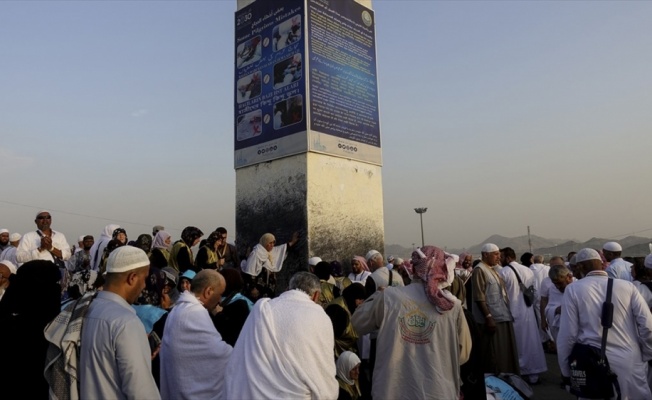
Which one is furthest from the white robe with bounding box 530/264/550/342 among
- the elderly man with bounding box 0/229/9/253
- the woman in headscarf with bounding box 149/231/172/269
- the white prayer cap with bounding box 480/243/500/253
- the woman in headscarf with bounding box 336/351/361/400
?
the elderly man with bounding box 0/229/9/253

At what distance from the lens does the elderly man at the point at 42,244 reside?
629 cm

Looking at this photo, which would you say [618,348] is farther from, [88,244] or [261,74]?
[261,74]

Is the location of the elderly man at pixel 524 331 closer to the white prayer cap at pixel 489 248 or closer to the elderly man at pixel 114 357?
the white prayer cap at pixel 489 248

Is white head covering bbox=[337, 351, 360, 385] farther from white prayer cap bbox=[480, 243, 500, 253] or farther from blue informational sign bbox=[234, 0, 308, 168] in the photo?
blue informational sign bbox=[234, 0, 308, 168]

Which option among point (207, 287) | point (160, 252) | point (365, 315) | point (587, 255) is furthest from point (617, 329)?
point (160, 252)

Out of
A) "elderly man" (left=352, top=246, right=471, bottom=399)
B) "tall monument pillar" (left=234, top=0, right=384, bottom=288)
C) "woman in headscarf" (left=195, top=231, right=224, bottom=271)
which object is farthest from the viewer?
"tall monument pillar" (left=234, top=0, right=384, bottom=288)

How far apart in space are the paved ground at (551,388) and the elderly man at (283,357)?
4.26m

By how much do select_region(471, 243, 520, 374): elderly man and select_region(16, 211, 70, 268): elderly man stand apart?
550 centimetres

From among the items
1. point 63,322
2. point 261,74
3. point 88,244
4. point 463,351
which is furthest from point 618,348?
point 261,74

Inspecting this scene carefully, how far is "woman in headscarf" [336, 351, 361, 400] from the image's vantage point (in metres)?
3.97

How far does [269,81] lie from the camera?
1062cm

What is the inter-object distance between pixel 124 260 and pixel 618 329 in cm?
376

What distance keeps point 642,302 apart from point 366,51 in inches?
348

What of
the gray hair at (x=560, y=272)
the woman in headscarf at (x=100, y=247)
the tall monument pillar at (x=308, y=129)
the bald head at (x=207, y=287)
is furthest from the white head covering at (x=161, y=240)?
the gray hair at (x=560, y=272)
